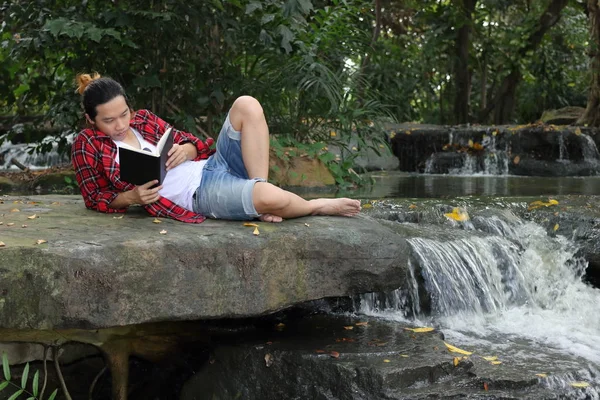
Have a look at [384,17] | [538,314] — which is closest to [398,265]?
[538,314]

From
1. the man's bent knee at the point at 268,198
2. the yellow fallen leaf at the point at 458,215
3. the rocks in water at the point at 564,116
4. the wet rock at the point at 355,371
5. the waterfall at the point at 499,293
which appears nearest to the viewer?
the wet rock at the point at 355,371

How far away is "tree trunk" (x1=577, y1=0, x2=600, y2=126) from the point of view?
36.6ft

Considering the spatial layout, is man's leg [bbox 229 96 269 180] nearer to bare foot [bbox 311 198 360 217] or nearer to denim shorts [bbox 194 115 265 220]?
denim shorts [bbox 194 115 265 220]

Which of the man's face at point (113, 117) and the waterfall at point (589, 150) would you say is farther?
the waterfall at point (589, 150)

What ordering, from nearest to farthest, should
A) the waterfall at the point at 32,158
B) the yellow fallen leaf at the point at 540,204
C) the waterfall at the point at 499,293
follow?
the waterfall at the point at 499,293, the yellow fallen leaf at the point at 540,204, the waterfall at the point at 32,158

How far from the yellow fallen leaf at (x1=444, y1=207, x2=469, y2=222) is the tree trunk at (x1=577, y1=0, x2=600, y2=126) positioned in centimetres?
666

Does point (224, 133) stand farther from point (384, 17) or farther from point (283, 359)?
point (384, 17)

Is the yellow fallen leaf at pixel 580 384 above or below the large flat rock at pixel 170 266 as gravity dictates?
below

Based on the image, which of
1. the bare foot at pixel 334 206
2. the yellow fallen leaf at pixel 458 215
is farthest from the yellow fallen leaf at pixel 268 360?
the yellow fallen leaf at pixel 458 215

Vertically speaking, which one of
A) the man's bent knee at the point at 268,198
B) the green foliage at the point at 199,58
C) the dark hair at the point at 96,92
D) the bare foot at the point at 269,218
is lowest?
the bare foot at the point at 269,218

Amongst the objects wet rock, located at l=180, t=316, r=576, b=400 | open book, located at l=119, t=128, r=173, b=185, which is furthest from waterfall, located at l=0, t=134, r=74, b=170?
wet rock, located at l=180, t=316, r=576, b=400

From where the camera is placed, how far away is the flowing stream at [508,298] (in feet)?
12.6

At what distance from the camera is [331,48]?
25.3 ft

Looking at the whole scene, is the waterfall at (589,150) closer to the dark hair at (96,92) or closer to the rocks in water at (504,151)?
the rocks in water at (504,151)
